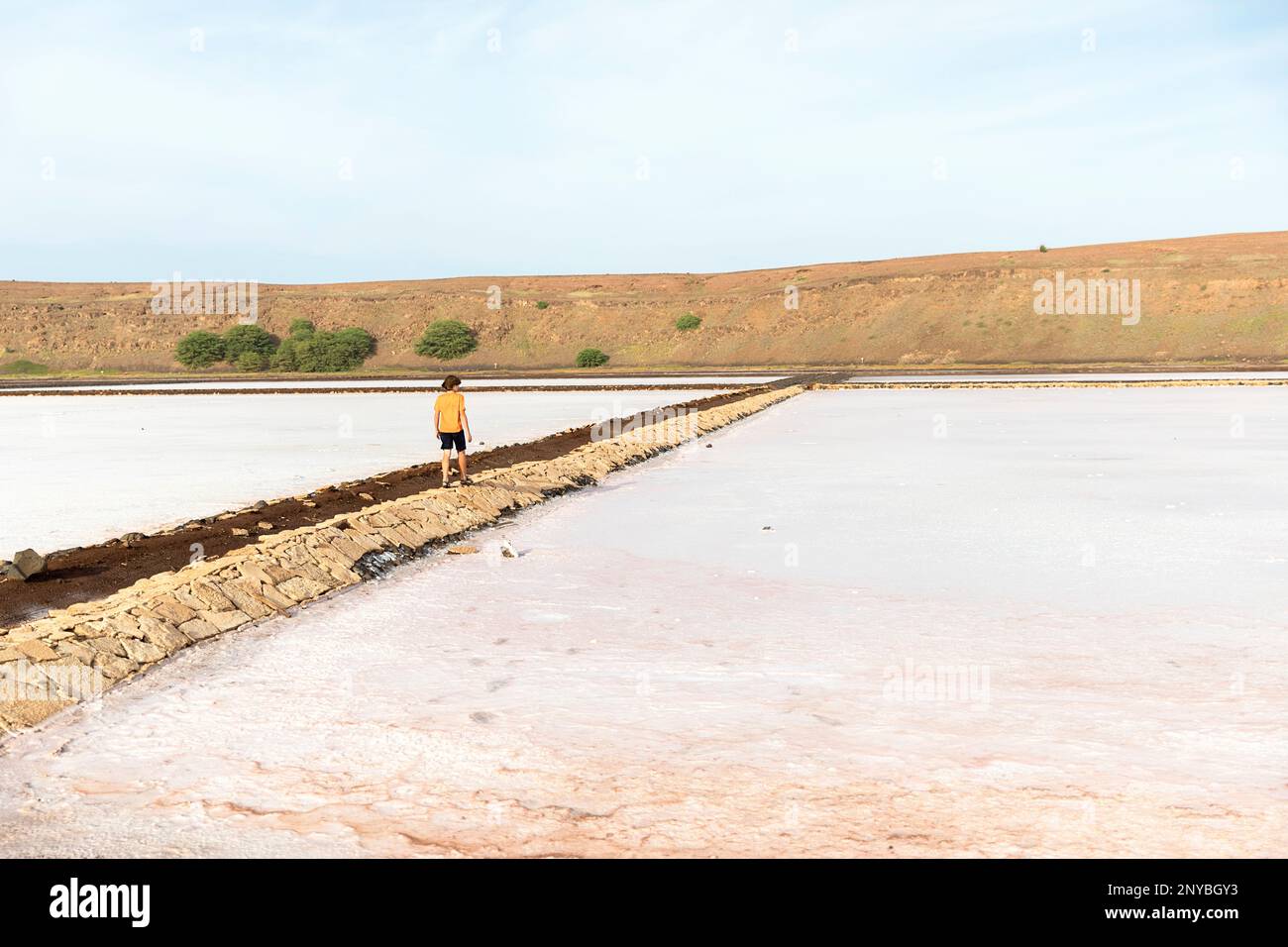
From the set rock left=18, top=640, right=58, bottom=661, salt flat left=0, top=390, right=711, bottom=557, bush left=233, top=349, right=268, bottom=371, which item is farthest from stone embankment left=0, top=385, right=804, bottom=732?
bush left=233, top=349, right=268, bottom=371

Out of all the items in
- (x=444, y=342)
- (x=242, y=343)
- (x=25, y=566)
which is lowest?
(x=25, y=566)

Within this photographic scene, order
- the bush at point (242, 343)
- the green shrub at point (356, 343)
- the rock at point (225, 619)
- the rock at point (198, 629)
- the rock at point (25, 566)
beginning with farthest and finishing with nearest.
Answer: the green shrub at point (356, 343) → the bush at point (242, 343) → the rock at point (25, 566) → the rock at point (225, 619) → the rock at point (198, 629)

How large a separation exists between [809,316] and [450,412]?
104 meters

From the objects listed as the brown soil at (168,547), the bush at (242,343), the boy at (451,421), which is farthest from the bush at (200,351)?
the boy at (451,421)

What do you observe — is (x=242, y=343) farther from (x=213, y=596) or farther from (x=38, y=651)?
(x=38, y=651)

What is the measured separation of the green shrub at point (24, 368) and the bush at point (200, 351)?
11.5 metres

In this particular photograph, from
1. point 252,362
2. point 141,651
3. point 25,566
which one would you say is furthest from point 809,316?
point 141,651

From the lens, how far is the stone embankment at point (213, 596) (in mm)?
7207

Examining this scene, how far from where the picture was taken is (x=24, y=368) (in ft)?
364

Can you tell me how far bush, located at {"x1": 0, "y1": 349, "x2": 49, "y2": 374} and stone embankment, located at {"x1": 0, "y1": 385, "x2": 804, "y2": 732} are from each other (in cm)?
10563

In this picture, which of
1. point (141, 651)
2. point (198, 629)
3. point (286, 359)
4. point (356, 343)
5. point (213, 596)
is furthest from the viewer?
point (356, 343)

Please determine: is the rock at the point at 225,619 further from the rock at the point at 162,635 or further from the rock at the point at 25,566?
the rock at the point at 25,566

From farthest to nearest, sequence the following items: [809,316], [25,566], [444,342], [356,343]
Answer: [809,316]
[444,342]
[356,343]
[25,566]
